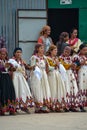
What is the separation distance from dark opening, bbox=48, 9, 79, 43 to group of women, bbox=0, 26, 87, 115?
344 cm

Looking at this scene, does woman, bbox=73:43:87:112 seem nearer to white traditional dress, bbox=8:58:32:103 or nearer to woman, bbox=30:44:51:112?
woman, bbox=30:44:51:112

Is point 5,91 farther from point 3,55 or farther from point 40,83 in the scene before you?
point 40,83

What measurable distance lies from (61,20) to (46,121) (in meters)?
6.97

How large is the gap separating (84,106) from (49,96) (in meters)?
1.06

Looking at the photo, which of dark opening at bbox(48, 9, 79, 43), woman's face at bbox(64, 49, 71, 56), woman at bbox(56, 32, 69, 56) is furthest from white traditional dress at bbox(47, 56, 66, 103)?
dark opening at bbox(48, 9, 79, 43)

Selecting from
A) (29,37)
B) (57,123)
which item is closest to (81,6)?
(29,37)

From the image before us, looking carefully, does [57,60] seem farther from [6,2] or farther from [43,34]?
[6,2]

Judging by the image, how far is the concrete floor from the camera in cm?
1301

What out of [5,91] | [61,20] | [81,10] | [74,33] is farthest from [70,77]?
[61,20]

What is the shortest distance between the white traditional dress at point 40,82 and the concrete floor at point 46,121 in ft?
1.72

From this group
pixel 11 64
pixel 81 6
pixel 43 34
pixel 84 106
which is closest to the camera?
pixel 11 64

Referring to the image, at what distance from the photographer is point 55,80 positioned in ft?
52.5

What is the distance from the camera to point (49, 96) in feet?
52.1

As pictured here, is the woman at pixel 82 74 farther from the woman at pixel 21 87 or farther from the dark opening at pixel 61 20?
the dark opening at pixel 61 20
